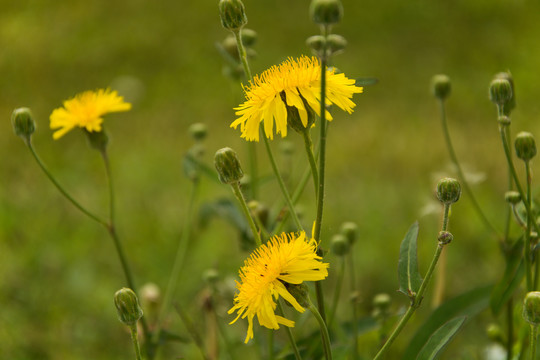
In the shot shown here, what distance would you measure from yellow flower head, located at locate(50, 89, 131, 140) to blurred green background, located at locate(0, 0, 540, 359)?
38cm

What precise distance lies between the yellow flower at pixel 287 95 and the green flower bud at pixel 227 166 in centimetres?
4

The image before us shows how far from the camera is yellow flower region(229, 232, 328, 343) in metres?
0.73

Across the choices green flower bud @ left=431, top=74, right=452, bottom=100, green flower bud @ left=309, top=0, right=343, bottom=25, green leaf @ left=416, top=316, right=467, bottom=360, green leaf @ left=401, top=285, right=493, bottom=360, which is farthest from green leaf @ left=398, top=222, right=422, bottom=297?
green flower bud @ left=431, top=74, right=452, bottom=100

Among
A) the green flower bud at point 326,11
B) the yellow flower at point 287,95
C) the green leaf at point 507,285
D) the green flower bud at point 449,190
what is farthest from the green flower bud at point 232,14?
the green leaf at point 507,285

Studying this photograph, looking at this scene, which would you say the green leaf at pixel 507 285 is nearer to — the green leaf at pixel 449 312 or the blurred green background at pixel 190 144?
the green leaf at pixel 449 312

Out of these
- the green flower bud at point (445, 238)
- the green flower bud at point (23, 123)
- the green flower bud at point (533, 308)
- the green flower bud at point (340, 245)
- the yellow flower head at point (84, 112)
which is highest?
the yellow flower head at point (84, 112)

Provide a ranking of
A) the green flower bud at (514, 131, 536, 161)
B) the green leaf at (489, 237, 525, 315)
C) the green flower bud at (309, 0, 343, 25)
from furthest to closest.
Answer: the green leaf at (489, 237, 525, 315) → the green flower bud at (514, 131, 536, 161) → the green flower bud at (309, 0, 343, 25)

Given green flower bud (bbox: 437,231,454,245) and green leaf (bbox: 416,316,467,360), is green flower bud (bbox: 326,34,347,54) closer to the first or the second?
green flower bud (bbox: 437,231,454,245)

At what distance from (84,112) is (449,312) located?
0.71 m

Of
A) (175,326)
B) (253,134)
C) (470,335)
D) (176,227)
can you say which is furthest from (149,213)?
(253,134)

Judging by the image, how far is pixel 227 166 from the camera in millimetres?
817

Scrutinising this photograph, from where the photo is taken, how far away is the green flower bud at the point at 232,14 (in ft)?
2.80

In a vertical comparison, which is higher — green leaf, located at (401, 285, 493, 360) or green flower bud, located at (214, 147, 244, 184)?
green flower bud, located at (214, 147, 244, 184)

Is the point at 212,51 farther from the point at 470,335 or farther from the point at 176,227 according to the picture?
the point at 470,335
